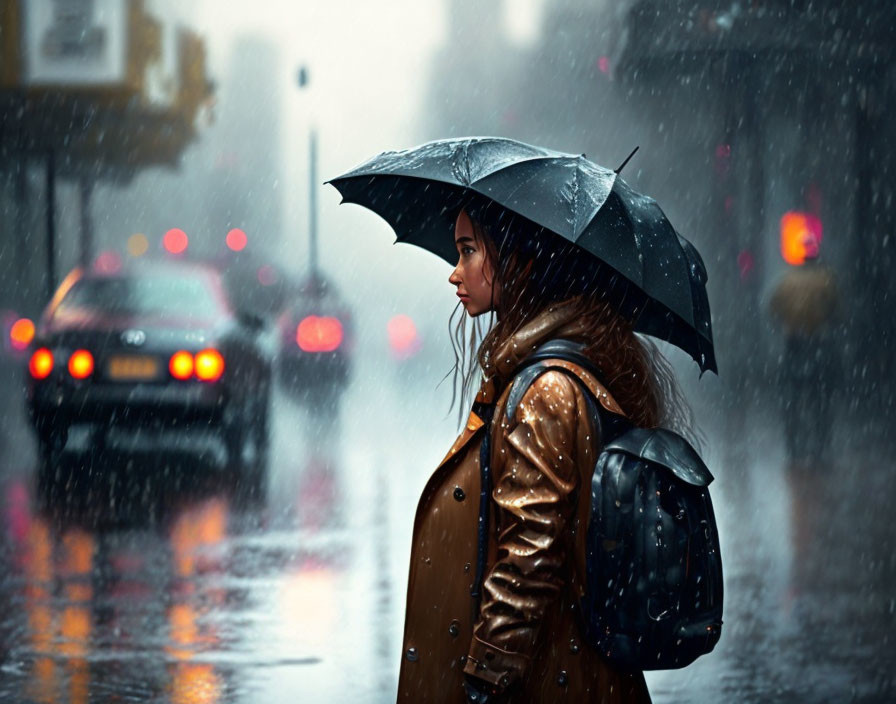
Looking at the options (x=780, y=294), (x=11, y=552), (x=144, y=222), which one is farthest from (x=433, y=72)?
(x=11, y=552)

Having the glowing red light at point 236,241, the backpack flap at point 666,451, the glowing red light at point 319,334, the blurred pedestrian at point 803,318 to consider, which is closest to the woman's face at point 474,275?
the backpack flap at point 666,451

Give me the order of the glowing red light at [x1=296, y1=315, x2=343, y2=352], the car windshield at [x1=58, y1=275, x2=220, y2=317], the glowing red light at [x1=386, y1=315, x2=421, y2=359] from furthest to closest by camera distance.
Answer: the glowing red light at [x1=386, y1=315, x2=421, y2=359], the glowing red light at [x1=296, y1=315, x2=343, y2=352], the car windshield at [x1=58, y1=275, x2=220, y2=317]

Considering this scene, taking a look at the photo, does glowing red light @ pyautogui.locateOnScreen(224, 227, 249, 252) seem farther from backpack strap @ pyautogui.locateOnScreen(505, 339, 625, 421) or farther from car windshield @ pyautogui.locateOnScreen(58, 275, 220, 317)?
backpack strap @ pyautogui.locateOnScreen(505, 339, 625, 421)

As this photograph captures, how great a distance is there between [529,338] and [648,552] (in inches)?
19.2

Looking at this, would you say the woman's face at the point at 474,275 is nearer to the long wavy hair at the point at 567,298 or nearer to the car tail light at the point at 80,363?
the long wavy hair at the point at 567,298

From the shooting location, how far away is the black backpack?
2602 mm

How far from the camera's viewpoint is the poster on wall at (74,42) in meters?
28.5

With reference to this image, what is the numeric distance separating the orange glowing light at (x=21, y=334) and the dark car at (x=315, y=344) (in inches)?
149

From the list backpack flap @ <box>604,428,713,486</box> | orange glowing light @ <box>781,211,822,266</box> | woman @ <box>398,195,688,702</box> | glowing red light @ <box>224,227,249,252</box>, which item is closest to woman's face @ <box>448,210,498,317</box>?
woman @ <box>398,195,688,702</box>

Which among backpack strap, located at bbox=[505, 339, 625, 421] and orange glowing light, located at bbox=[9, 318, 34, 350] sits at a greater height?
backpack strap, located at bbox=[505, 339, 625, 421]

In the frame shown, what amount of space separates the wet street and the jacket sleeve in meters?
2.70

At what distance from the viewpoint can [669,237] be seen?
3.07 m

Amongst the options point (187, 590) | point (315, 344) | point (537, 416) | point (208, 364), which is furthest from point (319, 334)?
point (537, 416)

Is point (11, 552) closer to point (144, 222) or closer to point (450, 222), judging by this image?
point (450, 222)
